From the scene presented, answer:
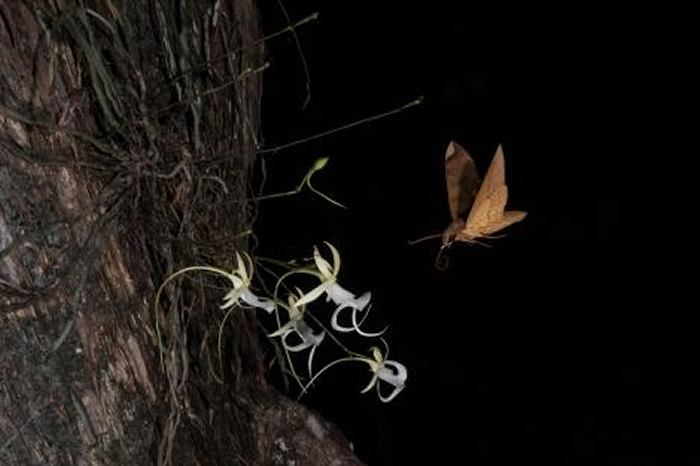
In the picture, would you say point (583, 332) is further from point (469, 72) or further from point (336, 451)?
point (336, 451)

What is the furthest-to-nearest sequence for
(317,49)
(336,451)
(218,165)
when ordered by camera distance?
(317,49)
(336,451)
(218,165)

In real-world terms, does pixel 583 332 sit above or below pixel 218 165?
below

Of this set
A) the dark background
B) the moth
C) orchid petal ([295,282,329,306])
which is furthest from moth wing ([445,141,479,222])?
orchid petal ([295,282,329,306])

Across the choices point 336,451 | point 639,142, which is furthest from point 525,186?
point 336,451

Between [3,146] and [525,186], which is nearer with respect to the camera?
[3,146]

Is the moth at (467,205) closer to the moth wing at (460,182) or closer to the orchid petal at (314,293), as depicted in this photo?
the moth wing at (460,182)

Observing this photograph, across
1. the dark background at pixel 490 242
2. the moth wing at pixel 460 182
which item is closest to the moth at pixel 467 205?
the moth wing at pixel 460 182
